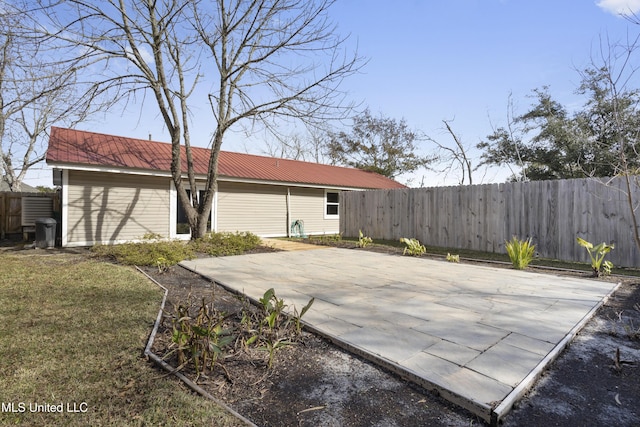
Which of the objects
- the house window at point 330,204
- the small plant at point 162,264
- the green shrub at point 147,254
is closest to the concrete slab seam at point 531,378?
the small plant at point 162,264

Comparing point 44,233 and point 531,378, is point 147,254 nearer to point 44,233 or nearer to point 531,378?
point 44,233

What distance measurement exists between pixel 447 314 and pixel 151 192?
960 cm

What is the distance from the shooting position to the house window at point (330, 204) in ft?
48.7

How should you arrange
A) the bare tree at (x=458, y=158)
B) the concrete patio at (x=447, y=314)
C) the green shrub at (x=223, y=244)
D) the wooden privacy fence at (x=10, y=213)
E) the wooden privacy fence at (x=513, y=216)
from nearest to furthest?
1. the concrete patio at (x=447, y=314)
2. the wooden privacy fence at (x=513, y=216)
3. the green shrub at (x=223, y=244)
4. the wooden privacy fence at (x=10, y=213)
5. the bare tree at (x=458, y=158)

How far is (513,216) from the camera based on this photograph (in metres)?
7.61

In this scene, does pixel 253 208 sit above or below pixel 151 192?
below

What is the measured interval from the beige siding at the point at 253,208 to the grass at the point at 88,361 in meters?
7.03

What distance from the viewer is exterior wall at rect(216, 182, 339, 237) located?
11570 millimetres

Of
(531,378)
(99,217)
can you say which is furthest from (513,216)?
(99,217)

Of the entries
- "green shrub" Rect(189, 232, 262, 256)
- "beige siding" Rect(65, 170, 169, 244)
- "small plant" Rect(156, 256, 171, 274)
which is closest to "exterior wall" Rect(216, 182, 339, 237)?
"beige siding" Rect(65, 170, 169, 244)

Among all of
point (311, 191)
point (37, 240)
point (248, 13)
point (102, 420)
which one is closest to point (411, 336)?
point (102, 420)

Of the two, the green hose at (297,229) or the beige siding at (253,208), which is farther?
the green hose at (297,229)

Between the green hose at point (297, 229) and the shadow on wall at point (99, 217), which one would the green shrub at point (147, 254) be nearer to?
the shadow on wall at point (99, 217)

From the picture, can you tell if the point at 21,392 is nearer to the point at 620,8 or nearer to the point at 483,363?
the point at 483,363
